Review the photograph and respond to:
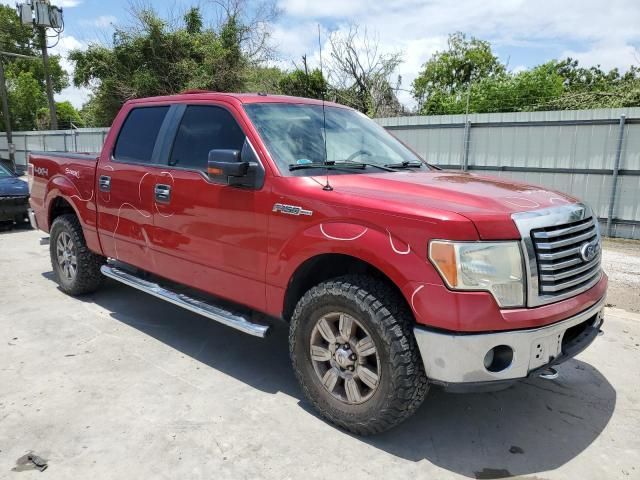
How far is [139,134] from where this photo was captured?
475 cm

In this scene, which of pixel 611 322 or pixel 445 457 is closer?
pixel 445 457

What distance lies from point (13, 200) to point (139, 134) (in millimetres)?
5973

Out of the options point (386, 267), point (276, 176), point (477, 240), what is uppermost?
point (276, 176)

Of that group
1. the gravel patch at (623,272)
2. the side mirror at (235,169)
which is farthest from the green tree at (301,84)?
the side mirror at (235,169)

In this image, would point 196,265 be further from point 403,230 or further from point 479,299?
point 479,299

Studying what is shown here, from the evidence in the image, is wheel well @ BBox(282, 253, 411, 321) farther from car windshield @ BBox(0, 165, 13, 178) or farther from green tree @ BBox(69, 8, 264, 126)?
green tree @ BBox(69, 8, 264, 126)

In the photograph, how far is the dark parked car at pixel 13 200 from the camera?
366 inches

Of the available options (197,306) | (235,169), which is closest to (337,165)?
(235,169)

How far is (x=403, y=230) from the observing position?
273cm

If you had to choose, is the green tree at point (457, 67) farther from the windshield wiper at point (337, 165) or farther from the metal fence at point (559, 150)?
the windshield wiper at point (337, 165)

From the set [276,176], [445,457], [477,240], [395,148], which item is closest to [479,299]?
[477,240]

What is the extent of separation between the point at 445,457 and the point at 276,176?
192 cm

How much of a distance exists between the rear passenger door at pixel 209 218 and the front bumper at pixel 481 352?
1276mm

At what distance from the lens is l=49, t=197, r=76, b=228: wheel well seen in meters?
5.77
